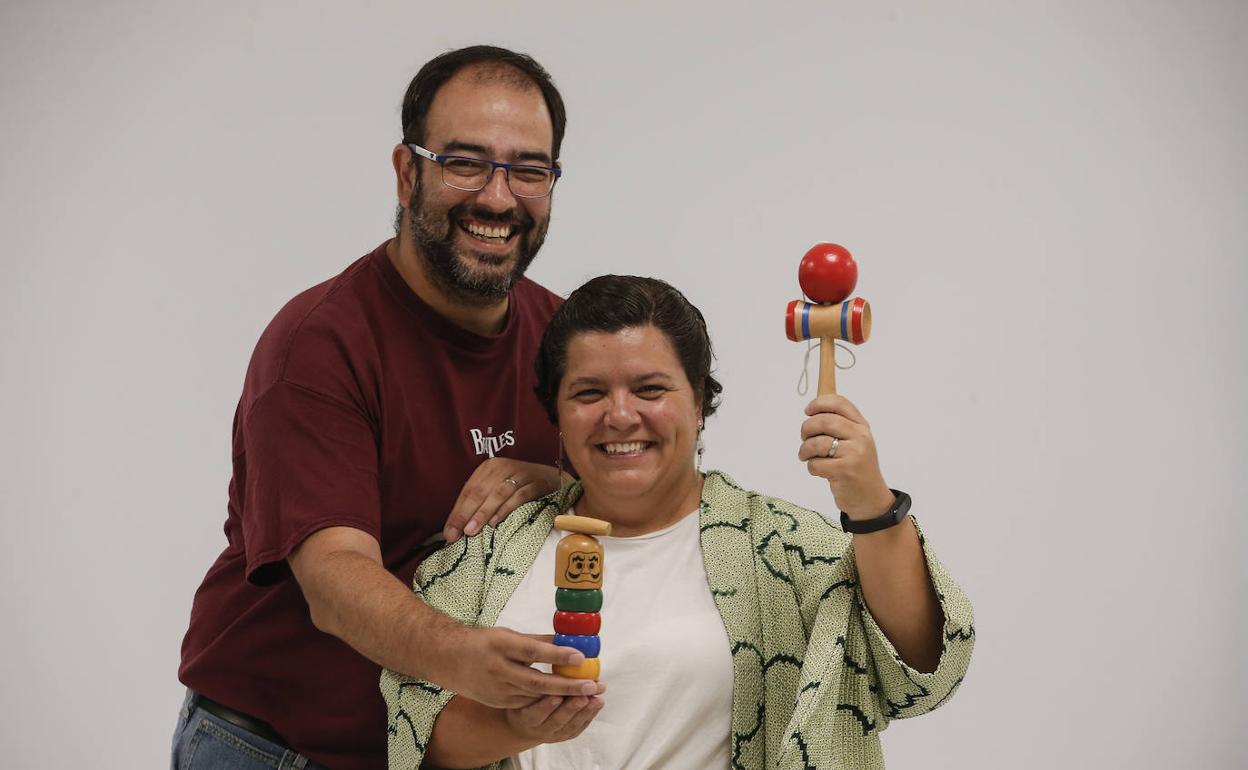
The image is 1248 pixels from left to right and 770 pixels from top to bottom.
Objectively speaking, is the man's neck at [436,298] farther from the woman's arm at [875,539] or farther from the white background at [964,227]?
the white background at [964,227]

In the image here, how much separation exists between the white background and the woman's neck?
158 cm

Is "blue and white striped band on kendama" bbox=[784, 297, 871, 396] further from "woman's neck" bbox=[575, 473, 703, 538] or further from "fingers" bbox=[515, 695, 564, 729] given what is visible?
"fingers" bbox=[515, 695, 564, 729]

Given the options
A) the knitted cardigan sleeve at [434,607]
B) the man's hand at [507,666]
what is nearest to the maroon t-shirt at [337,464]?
the knitted cardigan sleeve at [434,607]

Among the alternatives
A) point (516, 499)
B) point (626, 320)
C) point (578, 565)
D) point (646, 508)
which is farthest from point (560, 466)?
point (578, 565)

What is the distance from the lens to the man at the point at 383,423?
225 centimetres

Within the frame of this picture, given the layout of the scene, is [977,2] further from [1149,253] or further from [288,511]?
[288,511]

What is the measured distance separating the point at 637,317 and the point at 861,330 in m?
0.41

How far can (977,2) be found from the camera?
389 centimetres

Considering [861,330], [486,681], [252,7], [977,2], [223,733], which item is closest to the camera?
[486,681]

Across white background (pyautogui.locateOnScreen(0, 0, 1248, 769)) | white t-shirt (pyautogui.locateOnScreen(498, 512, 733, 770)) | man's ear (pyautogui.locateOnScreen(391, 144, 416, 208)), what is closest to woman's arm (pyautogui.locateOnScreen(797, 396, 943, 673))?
white t-shirt (pyautogui.locateOnScreen(498, 512, 733, 770))

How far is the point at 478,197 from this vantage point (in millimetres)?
2441

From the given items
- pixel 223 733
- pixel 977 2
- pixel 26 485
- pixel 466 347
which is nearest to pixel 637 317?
pixel 466 347

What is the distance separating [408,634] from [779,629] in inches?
22.4

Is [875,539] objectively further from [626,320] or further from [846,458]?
[626,320]
